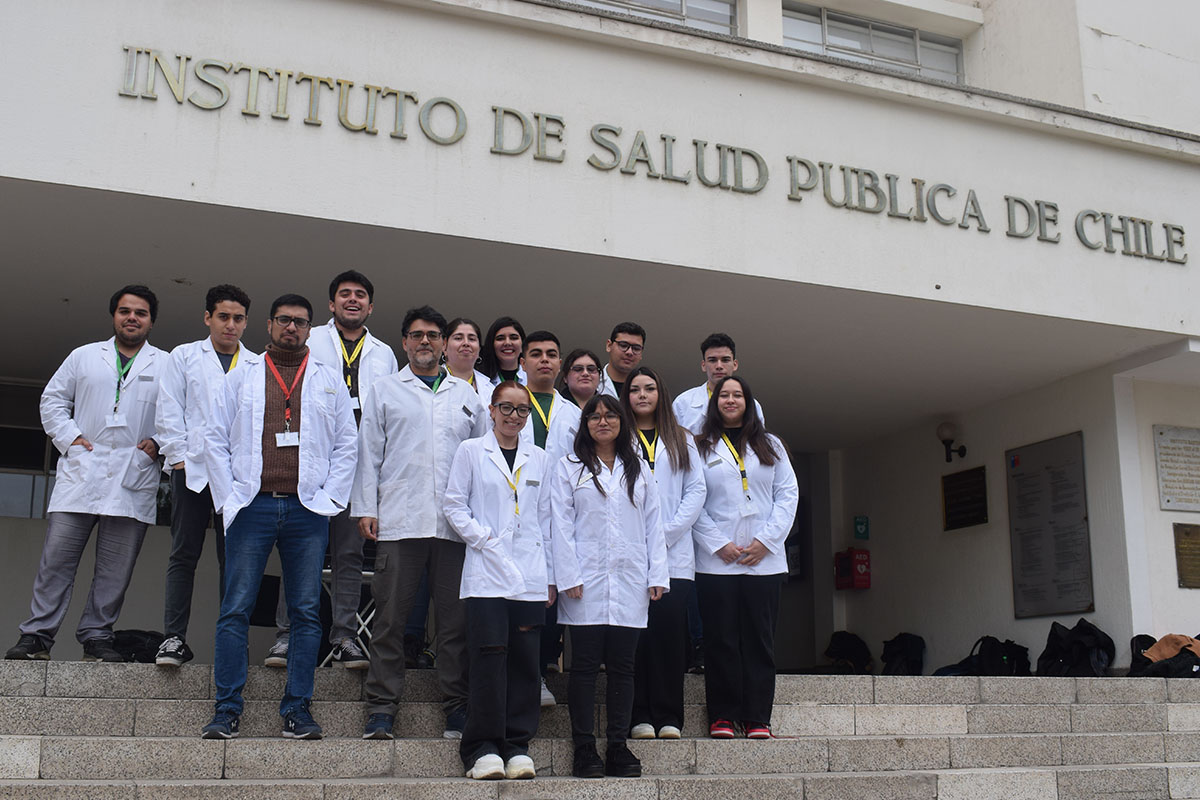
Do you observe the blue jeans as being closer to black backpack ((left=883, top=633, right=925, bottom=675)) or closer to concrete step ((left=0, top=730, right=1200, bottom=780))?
concrete step ((left=0, top=730, right=1200, bottom=780))

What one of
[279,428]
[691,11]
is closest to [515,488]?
[279,428]

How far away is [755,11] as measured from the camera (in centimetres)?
1119

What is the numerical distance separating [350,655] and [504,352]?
1.67 meters

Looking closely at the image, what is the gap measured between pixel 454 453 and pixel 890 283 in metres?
3.67

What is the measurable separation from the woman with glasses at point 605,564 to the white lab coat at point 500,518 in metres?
0.12

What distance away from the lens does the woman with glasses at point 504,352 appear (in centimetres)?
608

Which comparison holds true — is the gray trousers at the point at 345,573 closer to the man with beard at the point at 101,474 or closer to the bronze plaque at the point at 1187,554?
the man with beard at the point at 101,474

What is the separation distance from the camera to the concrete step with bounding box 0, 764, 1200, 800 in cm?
442

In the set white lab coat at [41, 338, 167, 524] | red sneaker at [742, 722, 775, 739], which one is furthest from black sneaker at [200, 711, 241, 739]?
red sneaker at [742, 722, 775, 739]

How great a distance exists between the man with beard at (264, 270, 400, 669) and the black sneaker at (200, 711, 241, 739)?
63 centimetres

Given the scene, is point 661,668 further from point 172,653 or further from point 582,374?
point 172,653

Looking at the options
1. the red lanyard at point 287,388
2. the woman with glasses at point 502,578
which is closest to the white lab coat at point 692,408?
the woman with glasses at point 502,578

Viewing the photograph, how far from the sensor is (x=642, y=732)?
5.47 m

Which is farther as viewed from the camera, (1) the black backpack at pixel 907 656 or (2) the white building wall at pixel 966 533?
(1) the black backpack at pixel 907 656
